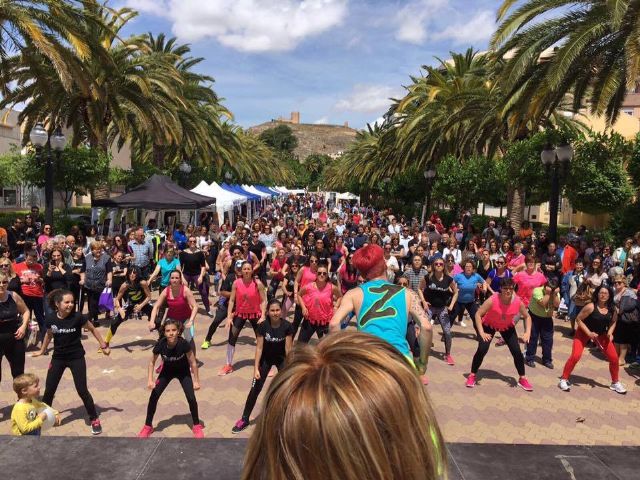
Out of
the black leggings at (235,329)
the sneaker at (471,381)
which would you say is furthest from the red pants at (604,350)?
the black leggings at (235,329)

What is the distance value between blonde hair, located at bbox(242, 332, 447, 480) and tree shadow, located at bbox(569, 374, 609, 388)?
7487mm

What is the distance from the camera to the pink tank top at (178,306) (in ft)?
23.0

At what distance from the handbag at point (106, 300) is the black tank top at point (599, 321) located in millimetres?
7561

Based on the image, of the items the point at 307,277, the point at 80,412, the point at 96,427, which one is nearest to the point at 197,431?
the point at 96,427

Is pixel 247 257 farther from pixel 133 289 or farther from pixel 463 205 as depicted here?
pixel 463 205

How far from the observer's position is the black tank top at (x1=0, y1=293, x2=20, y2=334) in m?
5.66

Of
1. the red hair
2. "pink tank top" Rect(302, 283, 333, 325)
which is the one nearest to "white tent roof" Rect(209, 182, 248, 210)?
"pink tank top" Rect(302, 283, 333, 325)

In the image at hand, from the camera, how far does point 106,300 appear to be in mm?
8977

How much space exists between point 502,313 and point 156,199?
1127 cm

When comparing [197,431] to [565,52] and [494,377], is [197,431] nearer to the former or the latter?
[494,377]

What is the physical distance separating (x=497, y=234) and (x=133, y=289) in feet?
37.6

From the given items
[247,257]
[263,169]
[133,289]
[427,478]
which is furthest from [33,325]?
[263,169]

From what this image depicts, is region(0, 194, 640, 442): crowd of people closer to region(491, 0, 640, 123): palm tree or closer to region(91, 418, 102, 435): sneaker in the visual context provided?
region(91, 418, 102, 435): sneaker

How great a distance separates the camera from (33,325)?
25.5 feet
